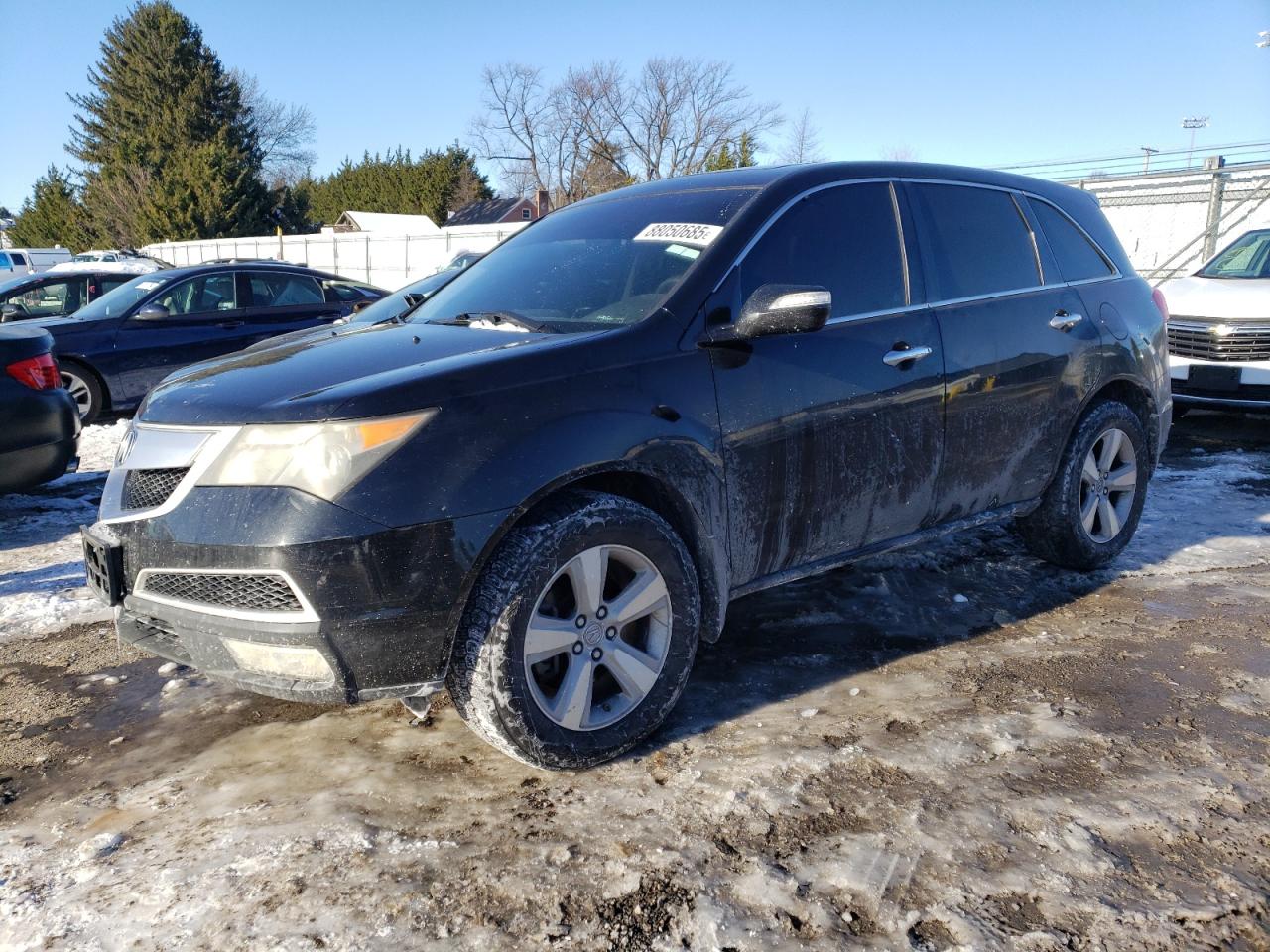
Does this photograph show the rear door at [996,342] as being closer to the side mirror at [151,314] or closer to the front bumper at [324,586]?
the front bumper at [324,586]

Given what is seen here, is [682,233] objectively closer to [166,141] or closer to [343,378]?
[343,378]

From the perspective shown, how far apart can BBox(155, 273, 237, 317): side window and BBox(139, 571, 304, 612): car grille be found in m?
7.59

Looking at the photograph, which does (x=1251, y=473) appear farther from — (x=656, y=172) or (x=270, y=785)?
(x=656, y=172)

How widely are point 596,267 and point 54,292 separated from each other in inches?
431

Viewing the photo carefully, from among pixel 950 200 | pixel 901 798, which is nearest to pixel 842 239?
pixel 950 200

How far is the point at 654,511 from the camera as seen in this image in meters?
2.91

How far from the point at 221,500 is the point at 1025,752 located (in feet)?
7.91

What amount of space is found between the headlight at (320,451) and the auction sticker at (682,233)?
1241 millimetres

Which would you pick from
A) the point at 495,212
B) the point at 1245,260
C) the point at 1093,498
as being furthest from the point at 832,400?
the point at 495,212

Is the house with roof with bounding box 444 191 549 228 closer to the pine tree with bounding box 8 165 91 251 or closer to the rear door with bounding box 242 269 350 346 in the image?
the pine tree with bounding box 8 165 91 251

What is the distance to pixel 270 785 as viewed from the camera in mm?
2766

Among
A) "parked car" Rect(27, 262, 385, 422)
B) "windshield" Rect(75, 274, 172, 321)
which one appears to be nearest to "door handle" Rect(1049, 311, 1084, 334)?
"parked car" Rect(27, 262, 385, 422)

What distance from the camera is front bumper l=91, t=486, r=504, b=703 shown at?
7.84 feet

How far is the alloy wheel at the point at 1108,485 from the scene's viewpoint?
4.49 meters
